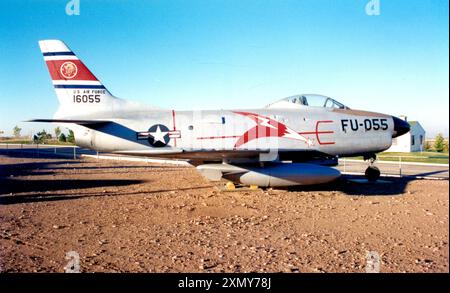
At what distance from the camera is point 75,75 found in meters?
10.3

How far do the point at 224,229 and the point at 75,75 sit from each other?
812cm

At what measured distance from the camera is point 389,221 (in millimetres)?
6414

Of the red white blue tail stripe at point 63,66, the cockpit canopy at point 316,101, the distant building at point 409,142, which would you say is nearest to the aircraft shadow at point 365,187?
the cockpit canopy at point 316,101

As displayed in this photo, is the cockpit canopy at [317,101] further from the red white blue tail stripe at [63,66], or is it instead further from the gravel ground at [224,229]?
the red white blue tail stripe at [63,66]

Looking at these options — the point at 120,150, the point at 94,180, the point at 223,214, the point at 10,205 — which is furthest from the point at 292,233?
the point at 94,180

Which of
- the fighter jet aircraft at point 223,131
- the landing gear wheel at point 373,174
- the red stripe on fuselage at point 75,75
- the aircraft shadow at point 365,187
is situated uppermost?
the red stripe on fuselage at point 75,75

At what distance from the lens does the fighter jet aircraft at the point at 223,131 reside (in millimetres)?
9859

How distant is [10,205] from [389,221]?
9.96m

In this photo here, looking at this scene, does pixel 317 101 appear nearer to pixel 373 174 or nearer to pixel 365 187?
pixel 365 187

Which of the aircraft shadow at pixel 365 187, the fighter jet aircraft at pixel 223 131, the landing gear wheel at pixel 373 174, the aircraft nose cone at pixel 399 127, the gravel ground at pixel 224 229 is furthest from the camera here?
the landing gear wheel at pixel 373 174

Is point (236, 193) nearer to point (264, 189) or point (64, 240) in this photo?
point (264, 189)

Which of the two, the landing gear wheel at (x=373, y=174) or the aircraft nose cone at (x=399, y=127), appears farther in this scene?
the landing gear wheel at (x=373, y=174)
